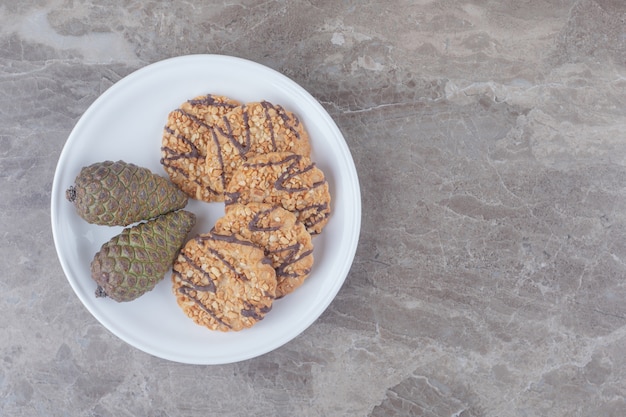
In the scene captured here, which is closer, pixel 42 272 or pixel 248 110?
pixel 248 110

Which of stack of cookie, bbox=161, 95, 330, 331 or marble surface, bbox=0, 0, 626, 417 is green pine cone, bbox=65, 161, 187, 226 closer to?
stack of cookie, bbox=161, 95, 330, 331

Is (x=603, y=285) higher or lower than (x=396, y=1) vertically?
lower

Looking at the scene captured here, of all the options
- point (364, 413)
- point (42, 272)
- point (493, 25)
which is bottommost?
point (364, 413)

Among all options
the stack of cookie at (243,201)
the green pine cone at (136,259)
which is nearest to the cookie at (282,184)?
the stack of cookie at (243,201)

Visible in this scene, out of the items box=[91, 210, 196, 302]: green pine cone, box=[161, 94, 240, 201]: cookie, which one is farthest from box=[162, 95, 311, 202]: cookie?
box=[91, 210, 196, 302]: green pine cone

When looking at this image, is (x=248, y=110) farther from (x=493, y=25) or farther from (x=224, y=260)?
(x=493, y=25)

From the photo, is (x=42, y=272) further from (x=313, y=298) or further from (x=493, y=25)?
(x=493, y=25)

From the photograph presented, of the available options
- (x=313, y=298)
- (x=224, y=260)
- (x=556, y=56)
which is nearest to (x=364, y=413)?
(x=313, y=298)
